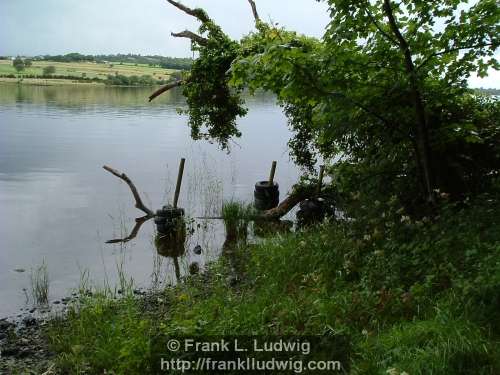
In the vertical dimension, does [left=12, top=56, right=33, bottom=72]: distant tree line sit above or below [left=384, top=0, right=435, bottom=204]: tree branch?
above

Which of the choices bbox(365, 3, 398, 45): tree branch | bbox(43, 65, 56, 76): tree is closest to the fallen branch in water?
bbox(365, 3, 398, 45): tree branch

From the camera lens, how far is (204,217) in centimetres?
1429

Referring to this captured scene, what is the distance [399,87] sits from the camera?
6.11m

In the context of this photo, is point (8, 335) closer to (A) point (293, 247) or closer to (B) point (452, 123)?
(A) point (293, 247)

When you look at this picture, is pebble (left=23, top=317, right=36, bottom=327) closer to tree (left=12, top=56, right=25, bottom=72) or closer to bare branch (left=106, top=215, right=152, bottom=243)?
bare branch (left=106, top=215, right=152, bottom=243)

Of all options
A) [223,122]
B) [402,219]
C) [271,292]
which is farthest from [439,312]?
[223,122]

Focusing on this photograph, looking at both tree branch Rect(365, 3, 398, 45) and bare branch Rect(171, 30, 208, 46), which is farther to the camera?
bare branch Rect(171, 30, 208, 46)

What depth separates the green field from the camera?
3295 inches

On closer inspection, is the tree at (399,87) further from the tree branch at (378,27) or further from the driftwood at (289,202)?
the driftwood at (289,202)

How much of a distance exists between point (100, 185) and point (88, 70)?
257 ft

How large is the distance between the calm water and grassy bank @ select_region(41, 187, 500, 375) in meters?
3.02

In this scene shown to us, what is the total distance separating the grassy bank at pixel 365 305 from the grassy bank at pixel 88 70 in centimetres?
7113

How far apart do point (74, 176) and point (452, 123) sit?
20340 mm

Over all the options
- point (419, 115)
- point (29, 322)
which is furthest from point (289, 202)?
point (419, 115)
